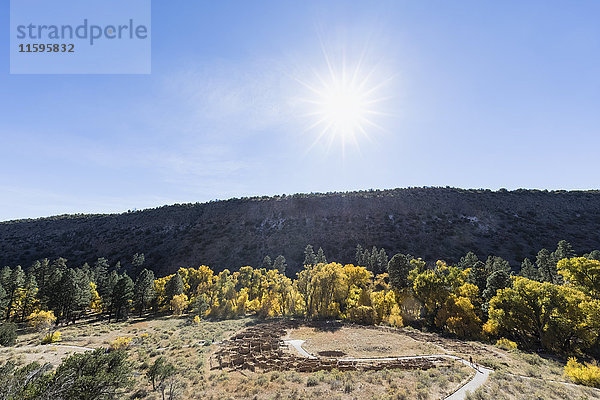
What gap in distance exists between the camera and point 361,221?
11731 centimetres

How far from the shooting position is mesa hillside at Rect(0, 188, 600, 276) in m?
97.6

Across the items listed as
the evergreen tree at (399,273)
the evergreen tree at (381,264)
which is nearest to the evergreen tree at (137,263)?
the evergreen tree at (381,264)

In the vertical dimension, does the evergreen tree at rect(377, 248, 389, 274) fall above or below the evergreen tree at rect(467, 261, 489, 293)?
below

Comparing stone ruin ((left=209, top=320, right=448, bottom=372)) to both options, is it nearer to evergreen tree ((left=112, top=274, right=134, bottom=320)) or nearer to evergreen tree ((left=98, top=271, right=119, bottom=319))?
evergreen tree ((left=112, top=274, right=134, bottom=320))

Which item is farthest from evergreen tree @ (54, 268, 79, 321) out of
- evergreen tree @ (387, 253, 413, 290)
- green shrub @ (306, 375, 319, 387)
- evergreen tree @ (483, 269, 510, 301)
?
evergreen tree @ (483, 269, 510, 301)

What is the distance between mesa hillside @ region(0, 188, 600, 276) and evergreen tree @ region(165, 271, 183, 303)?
30.5 metres

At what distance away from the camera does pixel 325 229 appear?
114625 mm

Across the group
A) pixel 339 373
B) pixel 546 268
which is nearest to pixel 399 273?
pixel 339 373

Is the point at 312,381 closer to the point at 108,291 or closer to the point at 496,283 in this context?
the point at 496,283

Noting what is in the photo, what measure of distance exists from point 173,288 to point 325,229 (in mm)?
68174

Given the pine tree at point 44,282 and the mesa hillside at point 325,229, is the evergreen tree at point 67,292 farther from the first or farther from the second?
the mesa hillside at point 325,229

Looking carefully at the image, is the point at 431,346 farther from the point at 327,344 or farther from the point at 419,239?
the point at 419,239

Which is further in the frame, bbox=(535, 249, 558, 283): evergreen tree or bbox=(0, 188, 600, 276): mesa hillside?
bbox=(0, 188, 600, 276): mesa hillside

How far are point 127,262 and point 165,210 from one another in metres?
46.2
